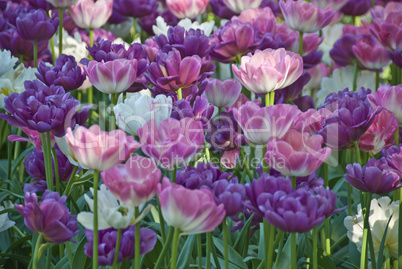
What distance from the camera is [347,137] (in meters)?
1.20

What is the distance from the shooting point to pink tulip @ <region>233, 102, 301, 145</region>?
1.08m

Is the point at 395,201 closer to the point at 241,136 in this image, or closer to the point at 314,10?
the point at 241,136

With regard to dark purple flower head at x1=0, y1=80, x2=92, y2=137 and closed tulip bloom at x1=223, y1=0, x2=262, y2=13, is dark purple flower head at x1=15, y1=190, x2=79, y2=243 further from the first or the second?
closed tulip bloom at x1=223, y1=0, x2=262, y2=13

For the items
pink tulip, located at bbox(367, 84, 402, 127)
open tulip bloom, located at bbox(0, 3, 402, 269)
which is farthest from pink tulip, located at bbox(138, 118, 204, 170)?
pink tulip, located at bbox(367, 84, 402, 127)

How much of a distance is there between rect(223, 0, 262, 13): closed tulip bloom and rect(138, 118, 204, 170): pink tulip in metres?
1.37

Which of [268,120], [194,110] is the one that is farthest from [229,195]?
[194,110]

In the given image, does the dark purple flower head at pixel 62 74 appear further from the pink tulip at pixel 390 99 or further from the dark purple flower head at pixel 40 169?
the pink tulip at pixel 390 99

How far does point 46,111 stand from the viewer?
1.19 meters

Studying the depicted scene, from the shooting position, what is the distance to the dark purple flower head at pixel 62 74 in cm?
146

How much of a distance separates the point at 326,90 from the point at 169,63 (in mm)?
1163

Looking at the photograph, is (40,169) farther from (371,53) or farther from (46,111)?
(371,53)

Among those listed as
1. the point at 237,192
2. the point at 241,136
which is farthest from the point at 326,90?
the point at 237,192

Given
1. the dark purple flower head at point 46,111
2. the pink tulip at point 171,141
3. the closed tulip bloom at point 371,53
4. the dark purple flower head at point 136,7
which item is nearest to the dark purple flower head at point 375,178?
the pink tulip at point 171,141

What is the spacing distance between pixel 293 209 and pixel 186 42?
71cm
